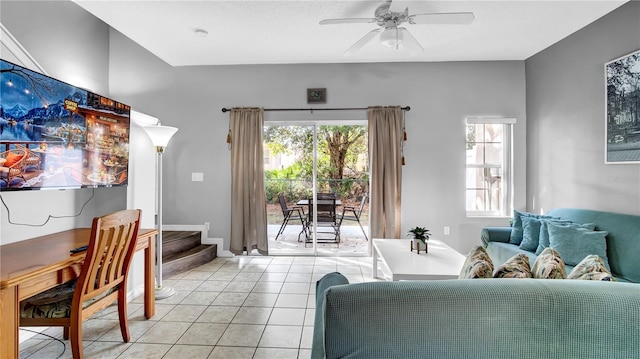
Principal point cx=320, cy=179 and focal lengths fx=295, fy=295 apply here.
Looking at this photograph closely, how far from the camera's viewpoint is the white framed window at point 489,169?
414 cm

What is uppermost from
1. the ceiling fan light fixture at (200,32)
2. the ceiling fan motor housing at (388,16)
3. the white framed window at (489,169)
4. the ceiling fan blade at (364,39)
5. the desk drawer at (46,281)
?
the ceiling fan light fixture at (200,32)

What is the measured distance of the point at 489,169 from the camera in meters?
4.21

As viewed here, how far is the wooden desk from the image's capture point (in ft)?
4.39

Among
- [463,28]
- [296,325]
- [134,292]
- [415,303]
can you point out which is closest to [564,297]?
[415,303]

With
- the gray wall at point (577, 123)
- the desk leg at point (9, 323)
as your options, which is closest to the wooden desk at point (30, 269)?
the desk leg at point (9, 323)

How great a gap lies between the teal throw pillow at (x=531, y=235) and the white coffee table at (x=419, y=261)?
674 millimetres

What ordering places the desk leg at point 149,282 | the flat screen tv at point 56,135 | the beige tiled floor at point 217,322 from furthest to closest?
the desk leg at point 149,282
the beige tiled floor at point 217,322
the flat screen tv at point 56,135

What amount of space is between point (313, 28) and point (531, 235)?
9.81 ft

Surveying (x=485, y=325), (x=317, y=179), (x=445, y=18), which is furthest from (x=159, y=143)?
(x=485, y=325)

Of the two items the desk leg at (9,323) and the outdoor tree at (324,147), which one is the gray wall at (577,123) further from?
the desk leg at (9,323)

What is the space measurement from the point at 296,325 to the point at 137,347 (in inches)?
44.3

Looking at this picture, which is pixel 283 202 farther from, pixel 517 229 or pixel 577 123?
pixel 577 123

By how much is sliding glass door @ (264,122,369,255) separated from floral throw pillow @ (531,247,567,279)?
2.94 metres

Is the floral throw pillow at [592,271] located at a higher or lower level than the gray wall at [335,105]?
lower
